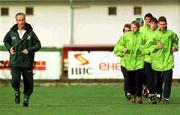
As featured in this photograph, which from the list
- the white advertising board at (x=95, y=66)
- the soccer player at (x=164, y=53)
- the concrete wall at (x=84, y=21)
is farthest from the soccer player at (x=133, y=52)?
the concrete wall at (x=84, y=21)

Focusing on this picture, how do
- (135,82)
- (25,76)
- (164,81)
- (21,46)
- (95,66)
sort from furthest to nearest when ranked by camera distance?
1. (95,66)
2. (135,82)
3. (164,81)
4. (25,76)
5. (21,46)

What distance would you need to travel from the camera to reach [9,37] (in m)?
15.6

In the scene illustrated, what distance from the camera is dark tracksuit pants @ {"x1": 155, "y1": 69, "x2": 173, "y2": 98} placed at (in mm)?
17734

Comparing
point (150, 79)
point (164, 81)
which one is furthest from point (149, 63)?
point (164, 81)

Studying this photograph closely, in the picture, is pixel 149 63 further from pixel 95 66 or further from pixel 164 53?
pixel 95 66

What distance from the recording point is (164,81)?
17.8m

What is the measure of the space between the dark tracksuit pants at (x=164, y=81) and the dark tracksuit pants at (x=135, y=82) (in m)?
0.48

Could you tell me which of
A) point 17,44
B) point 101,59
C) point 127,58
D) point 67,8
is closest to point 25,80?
point 17,44

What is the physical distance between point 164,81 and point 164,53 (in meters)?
0.65

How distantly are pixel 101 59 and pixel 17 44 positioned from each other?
1499 centimetres

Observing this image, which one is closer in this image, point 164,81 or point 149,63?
point 164,81

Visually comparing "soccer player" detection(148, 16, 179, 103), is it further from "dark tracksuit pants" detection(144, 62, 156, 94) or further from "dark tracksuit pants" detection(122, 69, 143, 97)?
"dark tracksuit pants" detection(122, 69, 143, 97)

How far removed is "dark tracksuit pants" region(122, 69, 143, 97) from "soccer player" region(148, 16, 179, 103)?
57 cm

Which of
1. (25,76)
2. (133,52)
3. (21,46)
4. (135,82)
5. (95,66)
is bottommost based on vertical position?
(95,66)
